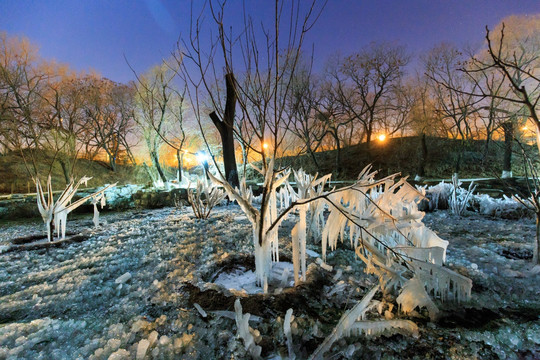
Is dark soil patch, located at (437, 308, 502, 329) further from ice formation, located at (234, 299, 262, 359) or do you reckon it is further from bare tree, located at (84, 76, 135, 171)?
bare tree, located at (84, 76, 135, 171)

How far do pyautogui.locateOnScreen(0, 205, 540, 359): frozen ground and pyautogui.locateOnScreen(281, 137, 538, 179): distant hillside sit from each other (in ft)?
42.4

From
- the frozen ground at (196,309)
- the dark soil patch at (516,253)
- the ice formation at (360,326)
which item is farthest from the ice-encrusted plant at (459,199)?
the ice formation at (360,326)

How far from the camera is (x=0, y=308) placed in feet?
6.31

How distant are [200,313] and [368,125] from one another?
862 inches

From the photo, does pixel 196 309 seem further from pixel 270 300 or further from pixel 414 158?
pixel 414 158

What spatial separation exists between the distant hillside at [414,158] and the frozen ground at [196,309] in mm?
12926

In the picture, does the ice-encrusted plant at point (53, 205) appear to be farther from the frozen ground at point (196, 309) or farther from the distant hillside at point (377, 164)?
the distant hillside at point (377, 164)

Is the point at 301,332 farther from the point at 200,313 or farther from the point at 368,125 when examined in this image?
the point at 368,125

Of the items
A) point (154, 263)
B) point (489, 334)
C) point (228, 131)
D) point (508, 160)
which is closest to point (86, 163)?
point (228, 131)

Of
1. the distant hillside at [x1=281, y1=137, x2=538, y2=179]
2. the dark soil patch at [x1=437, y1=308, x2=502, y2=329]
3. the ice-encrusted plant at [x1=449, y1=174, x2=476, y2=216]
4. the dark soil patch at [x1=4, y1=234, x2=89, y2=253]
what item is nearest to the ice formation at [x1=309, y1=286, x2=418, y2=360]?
the dark soil patch at [x1=437, y1=308, x2=502, y2=329]

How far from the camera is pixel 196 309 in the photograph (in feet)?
6.16

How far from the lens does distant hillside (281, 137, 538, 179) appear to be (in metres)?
17.1

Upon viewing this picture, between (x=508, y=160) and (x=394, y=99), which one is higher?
(x=394, y=99)

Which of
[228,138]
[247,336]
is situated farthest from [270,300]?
[228,138]
